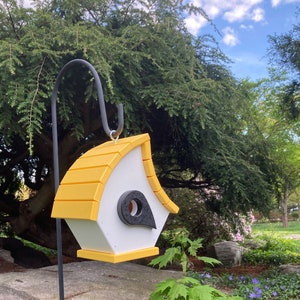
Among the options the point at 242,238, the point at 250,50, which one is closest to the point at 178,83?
the point at 250,50

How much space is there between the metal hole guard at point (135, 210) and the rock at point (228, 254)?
486cm

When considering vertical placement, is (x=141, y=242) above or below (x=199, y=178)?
below

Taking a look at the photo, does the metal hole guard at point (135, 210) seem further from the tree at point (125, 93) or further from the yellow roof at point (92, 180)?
the tree at point (125, 93)

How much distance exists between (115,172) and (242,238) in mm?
7062

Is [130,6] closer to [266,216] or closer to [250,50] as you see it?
[250,50]

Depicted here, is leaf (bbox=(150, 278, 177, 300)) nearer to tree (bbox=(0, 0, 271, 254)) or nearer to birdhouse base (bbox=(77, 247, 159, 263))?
birdhouse base (bbox=(77, 247, 159, 263))

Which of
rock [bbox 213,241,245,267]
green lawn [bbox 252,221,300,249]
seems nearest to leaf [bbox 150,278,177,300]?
rock [bbox 213,241,245,267]

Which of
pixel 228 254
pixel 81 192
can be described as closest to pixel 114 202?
pixel 81 192

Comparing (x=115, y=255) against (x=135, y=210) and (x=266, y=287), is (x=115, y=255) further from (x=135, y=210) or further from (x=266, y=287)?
(x=266, y=287)

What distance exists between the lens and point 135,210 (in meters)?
2.15

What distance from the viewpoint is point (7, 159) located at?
21.8 ft

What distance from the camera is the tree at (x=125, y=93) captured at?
13.1 ft

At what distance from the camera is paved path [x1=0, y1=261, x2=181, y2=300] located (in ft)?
11.1

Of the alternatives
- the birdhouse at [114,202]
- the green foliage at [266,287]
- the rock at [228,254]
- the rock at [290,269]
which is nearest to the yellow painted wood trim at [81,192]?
the birdhouse at [114,202]
